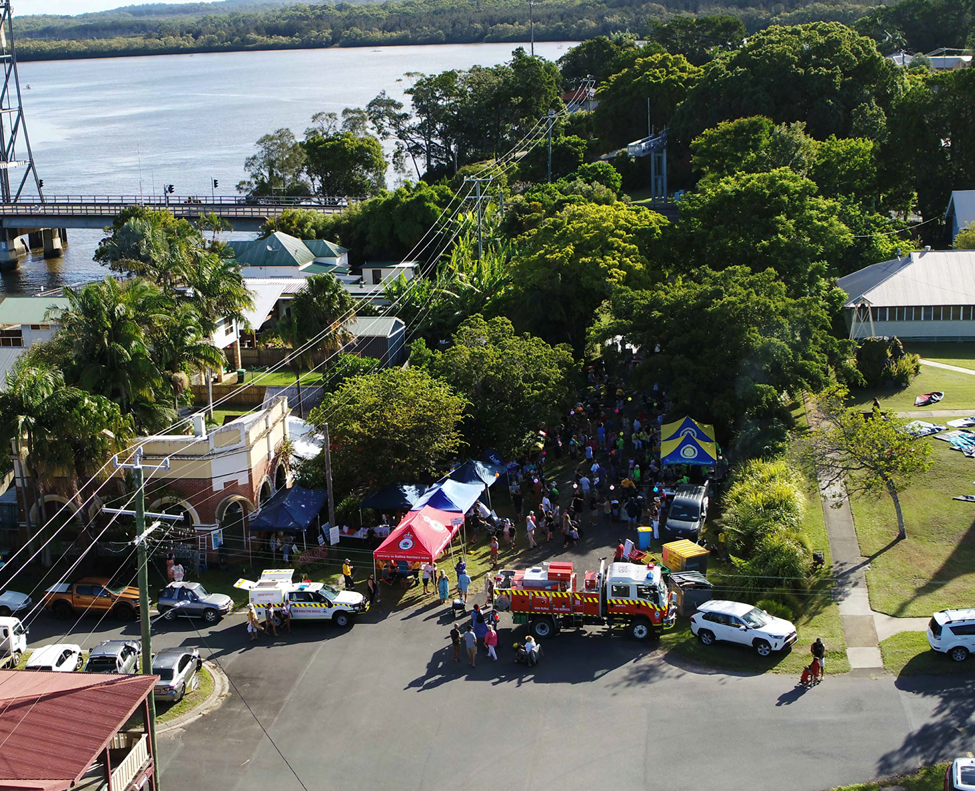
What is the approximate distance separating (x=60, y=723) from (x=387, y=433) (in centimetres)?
1646

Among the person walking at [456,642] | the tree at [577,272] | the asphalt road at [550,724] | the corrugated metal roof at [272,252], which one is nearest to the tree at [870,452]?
the asphalt road at [550,724]

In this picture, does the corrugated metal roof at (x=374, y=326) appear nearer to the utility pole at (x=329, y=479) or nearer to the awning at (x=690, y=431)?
the utility pole at (x=329, y=479)

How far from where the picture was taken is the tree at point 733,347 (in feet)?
123

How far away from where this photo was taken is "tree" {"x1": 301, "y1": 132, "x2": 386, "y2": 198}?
4060 inches

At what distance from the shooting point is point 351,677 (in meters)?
26.3

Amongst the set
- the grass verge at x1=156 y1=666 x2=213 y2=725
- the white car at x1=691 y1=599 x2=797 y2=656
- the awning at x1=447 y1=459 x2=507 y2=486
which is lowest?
the grass verge at x1=156 y1=666 x2=213 y2=725

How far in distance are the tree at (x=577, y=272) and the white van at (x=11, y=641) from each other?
27.4 metres

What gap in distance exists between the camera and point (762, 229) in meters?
48.3

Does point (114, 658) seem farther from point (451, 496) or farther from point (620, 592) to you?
point (620, 592)

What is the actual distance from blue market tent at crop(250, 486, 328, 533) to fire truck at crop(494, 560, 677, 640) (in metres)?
8.64

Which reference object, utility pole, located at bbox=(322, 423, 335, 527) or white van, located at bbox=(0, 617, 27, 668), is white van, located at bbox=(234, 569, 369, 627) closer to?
utility pole, located at bbox=(322, 423, 335, 527)

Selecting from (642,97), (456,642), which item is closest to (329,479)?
(456,642)

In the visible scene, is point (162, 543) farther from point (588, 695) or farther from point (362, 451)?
point (588, 695)

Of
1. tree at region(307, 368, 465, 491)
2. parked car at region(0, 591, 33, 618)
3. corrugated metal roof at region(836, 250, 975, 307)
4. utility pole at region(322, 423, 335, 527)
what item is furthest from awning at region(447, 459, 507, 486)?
corrugated metal roof at region(836, 250, 975, 307)
